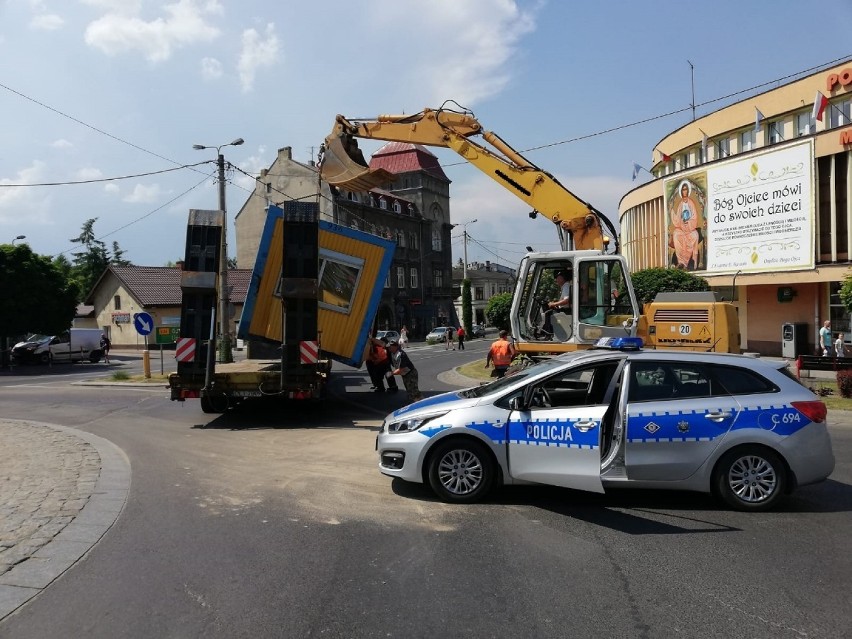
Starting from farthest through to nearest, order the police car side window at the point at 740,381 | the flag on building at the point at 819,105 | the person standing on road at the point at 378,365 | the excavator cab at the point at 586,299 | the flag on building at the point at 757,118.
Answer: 1. the flag on building at the point at 757,118
2. the flag on building at the point at 819,105
3. the person standing on road at the point at 378,365
4. the excavator cab at the point at 586,299
5. the police car side window at the point at 740,381

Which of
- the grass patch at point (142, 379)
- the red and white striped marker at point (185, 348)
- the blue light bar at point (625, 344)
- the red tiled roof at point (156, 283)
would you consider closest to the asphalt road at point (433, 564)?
the blue light bar at point (625, 344)

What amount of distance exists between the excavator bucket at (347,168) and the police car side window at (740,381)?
8699mm

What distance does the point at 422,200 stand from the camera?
69.6m

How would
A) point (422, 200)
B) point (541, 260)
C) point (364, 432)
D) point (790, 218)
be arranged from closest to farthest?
1. point (364, 432)
2. point (541, 260)
3. point (790, 218)
4. point (422, 200)

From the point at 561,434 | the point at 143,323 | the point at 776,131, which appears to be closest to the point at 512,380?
the point at 561,434

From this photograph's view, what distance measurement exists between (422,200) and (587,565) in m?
66.4

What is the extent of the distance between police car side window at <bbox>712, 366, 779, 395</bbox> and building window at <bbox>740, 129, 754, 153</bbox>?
2652cm

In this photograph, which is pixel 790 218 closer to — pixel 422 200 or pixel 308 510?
pixel 308 510

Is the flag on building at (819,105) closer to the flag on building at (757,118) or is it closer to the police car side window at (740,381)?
the flag on building at (757,118)

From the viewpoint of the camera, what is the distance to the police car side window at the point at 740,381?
620 cm

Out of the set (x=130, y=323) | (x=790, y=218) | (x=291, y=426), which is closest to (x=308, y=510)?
(x=291, y=426)

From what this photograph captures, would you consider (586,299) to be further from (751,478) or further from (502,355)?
(751,478)

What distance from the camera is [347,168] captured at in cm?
1345

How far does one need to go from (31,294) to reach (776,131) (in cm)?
3669
